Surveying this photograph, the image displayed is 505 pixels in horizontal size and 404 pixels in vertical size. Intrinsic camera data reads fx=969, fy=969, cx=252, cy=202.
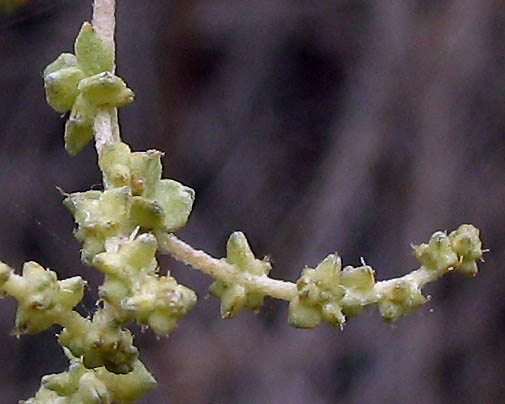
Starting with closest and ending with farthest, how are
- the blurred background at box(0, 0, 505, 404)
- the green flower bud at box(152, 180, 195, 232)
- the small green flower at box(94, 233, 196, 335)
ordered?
the small green flower at box(94, 233, 196, 335) → the green flower bud at box(152, 180, 195, 232) → the blurred background at box(0, 0, 505, 404)

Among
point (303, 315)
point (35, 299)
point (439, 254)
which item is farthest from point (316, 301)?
point (35, 299)

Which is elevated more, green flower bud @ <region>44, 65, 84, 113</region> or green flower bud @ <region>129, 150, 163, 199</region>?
green flower bud @ <region>44, 65, 84, 113</region>

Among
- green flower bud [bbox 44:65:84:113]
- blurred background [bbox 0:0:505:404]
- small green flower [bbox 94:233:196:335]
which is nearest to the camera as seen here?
small green flower [bbox 94:233:196:335]

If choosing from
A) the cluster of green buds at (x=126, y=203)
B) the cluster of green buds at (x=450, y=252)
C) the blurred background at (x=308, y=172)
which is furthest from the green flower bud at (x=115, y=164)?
the blurred background at (x=308, y=172)

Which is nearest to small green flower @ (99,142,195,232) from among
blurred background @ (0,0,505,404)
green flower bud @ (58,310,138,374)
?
green flower bud @ (58,310,138,374)

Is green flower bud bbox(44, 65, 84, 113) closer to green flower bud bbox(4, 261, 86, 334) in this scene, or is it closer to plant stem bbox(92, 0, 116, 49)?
plant stem bbox(92, 0, 116, 49)

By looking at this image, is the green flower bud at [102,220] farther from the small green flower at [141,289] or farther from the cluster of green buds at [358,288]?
the cluster of green buds at [358,288]

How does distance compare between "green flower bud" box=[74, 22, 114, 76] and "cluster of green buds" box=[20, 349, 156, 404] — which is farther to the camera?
"green flower bud" box=[74, 22, 114, 76]
